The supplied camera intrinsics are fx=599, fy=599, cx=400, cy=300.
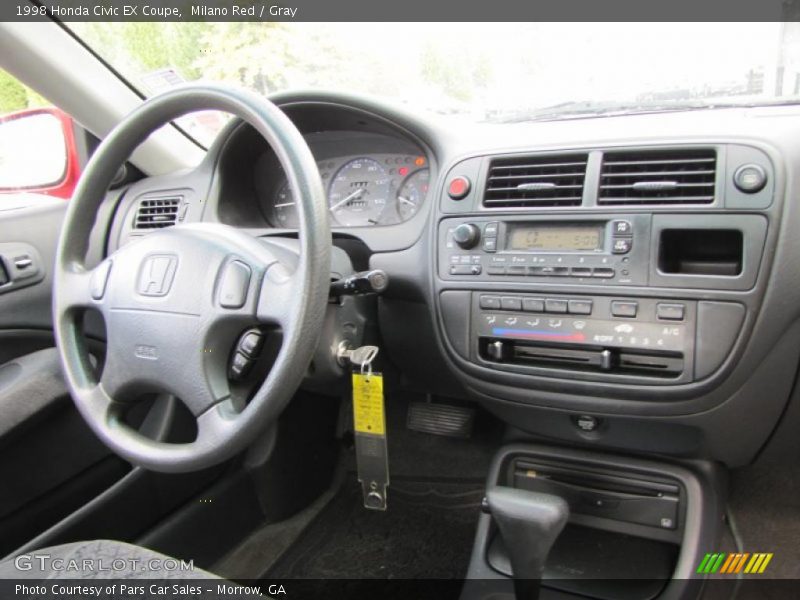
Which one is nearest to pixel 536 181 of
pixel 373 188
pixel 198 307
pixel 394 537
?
pixel 373 188

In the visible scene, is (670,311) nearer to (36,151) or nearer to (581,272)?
(581,272)

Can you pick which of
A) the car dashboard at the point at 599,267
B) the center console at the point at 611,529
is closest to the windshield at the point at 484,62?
the car dashboard at the point at 599,267

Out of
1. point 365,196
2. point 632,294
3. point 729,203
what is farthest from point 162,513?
point 729,203

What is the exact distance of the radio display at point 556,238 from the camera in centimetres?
119

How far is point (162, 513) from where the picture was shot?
64.2 inches

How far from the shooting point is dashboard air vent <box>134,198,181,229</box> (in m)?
1.68

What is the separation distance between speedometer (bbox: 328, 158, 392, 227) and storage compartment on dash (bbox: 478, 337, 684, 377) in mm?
504

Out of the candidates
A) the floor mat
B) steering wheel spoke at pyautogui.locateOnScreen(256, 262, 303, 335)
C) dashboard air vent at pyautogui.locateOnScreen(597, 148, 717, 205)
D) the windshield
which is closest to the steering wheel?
steering wheel spoke at pyautogui.locateOnScreen(256, 262, 303, 335)

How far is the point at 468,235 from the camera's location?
1.29 metres

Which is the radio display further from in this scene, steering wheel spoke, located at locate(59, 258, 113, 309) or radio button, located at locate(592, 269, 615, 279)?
steering wheel spoke, located at locate(59, 258, 113, 309)

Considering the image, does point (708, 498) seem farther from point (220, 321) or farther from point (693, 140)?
point (220, 321)

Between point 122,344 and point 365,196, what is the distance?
0.77 meters

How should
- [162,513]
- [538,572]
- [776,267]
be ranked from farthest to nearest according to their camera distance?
[162,513] < [538,572] < [776,267]

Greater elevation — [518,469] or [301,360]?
[301,360]
